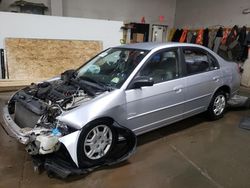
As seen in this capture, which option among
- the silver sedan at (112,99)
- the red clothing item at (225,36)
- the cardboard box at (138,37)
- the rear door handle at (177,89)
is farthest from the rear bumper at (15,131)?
the cardboard box at (138,37)

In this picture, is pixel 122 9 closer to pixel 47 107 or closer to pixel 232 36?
pixel 232 36

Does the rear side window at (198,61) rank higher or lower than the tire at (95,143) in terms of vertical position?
higher

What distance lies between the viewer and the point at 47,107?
2.34 m

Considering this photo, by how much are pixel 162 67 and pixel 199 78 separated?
72cm

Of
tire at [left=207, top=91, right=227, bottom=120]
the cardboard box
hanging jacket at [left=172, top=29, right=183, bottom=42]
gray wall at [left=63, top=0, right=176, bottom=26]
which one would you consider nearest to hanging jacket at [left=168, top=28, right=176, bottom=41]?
hanging jacket at [left=172, top=29, right=183, bottom=42]

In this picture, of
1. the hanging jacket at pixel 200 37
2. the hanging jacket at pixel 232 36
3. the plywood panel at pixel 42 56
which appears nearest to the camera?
the plywood panel at pixel 42 56

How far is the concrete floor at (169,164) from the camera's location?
229cm

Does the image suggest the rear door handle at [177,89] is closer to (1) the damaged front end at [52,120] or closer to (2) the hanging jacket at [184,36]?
(1) the damaged front end at [52,120]

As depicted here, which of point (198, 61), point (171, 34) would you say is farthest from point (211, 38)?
point (198, 61)

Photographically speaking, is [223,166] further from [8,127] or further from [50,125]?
[8,127]

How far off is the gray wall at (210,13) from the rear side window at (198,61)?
5.38 meters

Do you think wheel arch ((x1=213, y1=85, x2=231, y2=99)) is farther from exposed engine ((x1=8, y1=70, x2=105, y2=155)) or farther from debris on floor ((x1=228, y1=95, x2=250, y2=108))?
exposed engine ((x1=8, y1=70, x2=105, y2=155))

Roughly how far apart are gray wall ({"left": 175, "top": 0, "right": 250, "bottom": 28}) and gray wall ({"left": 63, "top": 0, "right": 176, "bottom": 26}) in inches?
24.8

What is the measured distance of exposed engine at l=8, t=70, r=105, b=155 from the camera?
2.12m
